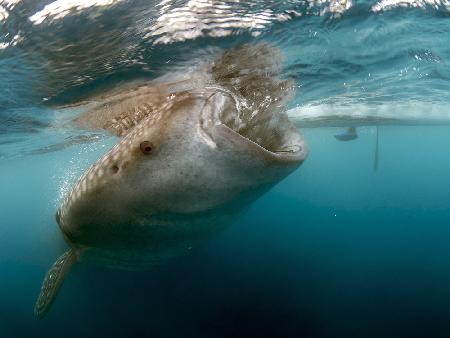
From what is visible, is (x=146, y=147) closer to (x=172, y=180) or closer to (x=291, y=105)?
(x=172, y=180)

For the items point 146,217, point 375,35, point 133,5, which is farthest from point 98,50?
point 375,35

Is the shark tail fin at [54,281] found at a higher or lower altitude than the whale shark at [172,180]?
lower

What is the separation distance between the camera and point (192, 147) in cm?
269

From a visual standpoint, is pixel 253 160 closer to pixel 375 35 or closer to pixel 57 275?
pixel 57 275

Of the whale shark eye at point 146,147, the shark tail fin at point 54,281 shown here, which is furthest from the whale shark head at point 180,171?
the shark tail fin at point 54,281

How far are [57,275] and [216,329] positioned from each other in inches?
295

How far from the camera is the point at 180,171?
2.83 m

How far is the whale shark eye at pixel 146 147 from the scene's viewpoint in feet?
9.34

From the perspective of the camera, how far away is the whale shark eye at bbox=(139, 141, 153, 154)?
285cm

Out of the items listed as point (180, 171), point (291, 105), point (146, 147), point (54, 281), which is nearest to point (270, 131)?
point (180, 171)

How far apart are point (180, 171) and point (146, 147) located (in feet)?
1.17

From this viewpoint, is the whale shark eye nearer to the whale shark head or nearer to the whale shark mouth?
the whale shark head

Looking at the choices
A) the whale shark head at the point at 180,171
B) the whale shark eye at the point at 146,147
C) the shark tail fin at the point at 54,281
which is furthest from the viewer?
the shark tail fin at the point at 54,281

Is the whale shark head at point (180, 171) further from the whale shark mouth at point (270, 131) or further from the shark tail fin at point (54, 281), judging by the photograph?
the shark tail fin at point (54, 281)
